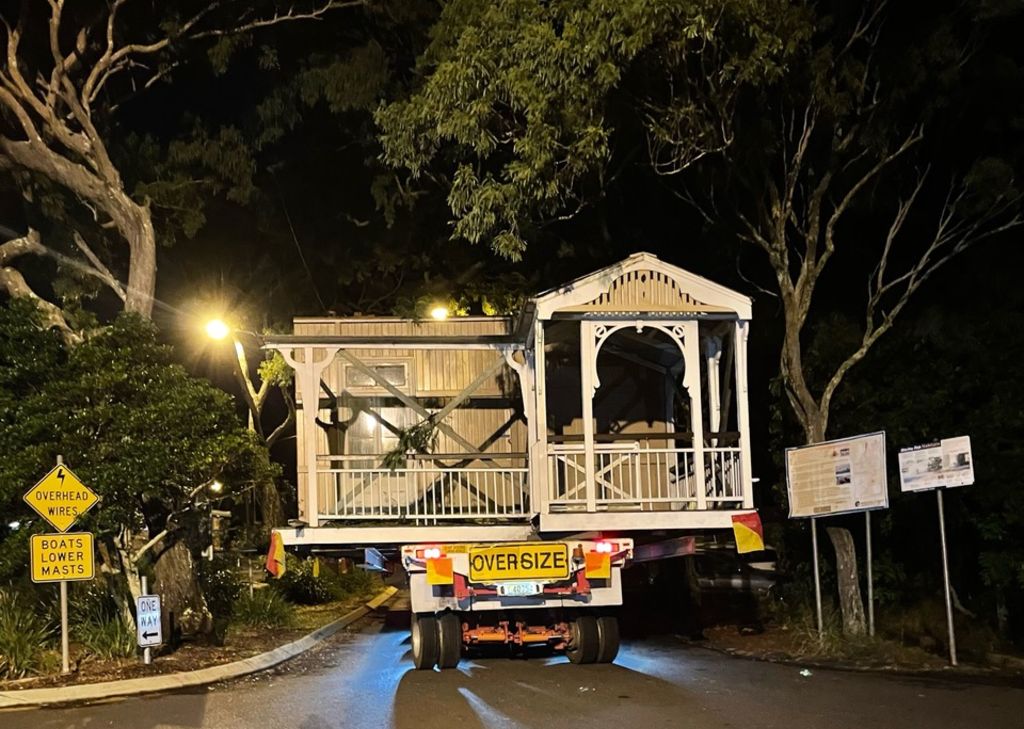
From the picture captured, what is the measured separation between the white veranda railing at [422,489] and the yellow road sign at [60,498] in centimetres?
287

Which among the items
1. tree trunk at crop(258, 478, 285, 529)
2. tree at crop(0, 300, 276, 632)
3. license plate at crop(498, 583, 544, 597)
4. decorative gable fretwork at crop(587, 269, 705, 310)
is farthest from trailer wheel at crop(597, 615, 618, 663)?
tree trunk at crop(258, 478, 285, 529)

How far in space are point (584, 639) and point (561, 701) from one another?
2.22m

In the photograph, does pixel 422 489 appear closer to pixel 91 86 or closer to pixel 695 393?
pixel 695 393

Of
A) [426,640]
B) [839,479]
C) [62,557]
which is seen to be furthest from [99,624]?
[839,479]

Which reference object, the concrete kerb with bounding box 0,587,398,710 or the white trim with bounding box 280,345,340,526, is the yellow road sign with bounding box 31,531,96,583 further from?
the white trim with bounding box 280,345,340,526

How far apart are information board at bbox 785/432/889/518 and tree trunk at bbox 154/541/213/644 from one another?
783 centimetres

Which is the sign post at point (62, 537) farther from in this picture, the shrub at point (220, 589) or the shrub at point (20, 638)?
the shrub at point (220, 589)

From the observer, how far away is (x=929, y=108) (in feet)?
46.9

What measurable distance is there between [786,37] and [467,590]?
7.47m

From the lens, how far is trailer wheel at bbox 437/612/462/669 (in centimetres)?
1195

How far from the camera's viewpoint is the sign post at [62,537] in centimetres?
1146

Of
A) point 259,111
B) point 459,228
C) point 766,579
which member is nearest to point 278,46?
point 259,111

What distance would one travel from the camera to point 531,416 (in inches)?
542

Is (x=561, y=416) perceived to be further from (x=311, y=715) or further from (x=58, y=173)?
(x=58, y=173)
